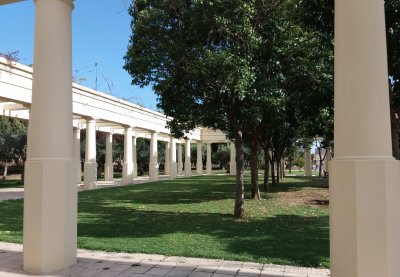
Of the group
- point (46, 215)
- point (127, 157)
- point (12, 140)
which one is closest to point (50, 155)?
point (46, 215)

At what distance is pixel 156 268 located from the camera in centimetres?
588

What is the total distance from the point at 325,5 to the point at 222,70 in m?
2.64

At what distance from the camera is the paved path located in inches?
220

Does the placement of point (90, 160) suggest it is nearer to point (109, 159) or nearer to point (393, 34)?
point (109, 159)

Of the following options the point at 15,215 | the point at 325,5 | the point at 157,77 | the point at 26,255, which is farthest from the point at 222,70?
the point at 15,215

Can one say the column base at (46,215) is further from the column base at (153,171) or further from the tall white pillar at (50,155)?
the column base at (153,171)

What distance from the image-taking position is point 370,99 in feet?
14.3

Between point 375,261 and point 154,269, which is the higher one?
point 375,261

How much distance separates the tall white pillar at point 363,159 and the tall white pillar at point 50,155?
353 cm

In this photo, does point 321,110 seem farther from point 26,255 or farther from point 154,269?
point 26,255

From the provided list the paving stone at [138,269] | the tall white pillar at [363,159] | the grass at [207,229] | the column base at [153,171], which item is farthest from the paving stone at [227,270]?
the column base at [153,171]

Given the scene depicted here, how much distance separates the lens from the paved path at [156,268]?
5597mm

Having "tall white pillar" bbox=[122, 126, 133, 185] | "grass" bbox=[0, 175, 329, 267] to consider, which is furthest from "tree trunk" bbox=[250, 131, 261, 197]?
"tall white pillar" bbox=[122, 126, 133, 185]

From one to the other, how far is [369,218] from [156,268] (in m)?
3.01
